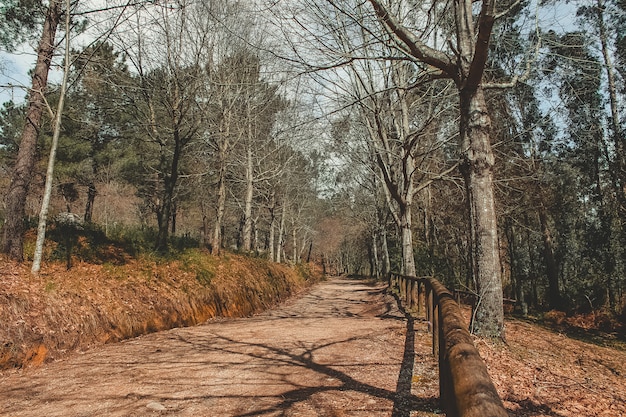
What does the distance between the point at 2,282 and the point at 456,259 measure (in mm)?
25859

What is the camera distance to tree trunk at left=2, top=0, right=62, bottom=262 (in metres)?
7.70

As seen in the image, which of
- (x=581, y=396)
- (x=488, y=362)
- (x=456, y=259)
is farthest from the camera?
(x=456, y=259)

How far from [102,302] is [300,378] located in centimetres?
471

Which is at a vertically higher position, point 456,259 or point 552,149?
point 552,149

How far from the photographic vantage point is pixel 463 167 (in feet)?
19.8

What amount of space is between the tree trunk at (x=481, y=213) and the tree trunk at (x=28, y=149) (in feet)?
27.7

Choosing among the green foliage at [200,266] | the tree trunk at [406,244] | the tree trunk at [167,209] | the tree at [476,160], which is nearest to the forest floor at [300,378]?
the tree at [476,160]

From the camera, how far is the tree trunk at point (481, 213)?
5.62 m

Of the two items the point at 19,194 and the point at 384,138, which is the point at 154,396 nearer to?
the point at 19,194

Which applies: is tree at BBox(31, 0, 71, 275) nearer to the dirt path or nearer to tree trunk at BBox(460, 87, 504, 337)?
the dirt path

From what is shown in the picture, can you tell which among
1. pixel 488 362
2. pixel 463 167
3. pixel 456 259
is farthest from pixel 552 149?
pixel 488 362

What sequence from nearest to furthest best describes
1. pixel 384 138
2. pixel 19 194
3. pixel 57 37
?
pixel 19 194 → pixel 57 37 → pixel 384 138

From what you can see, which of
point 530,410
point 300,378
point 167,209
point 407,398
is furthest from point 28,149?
point 530,410

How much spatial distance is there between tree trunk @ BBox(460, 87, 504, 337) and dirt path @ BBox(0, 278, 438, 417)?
1.08m
